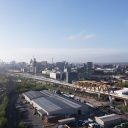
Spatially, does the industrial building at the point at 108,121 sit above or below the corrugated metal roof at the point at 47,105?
below

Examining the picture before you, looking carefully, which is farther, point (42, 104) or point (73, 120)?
point (42, 104)

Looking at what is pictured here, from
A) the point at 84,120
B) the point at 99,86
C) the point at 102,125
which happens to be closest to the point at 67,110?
the point at 84,120

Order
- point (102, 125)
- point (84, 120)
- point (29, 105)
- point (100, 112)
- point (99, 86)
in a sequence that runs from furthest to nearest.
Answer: point (99, 86), point (29, 105), point (100, 112), point (84, 120), point (102, 125)

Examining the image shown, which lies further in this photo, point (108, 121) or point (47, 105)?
point (47, 105)

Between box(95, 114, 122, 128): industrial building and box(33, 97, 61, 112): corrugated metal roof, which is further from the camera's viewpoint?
box(33, 97, 61, 112): corrugated metal roof

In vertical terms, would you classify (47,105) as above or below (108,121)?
above

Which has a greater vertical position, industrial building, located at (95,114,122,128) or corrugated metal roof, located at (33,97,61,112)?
corrugated metal roof, located at (33,97,61,112)

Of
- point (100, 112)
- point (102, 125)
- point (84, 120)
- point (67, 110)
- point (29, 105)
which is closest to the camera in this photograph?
point (102, 125)

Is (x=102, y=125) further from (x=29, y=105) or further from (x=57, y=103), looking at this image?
(x=29, y=105)

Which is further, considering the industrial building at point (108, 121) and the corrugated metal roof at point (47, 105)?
the corrugated metal roof at point (47, 105)

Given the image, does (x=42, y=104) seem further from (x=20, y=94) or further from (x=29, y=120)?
(x=20, y=94)
